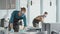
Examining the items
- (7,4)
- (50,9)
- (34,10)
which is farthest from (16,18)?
(50,9)

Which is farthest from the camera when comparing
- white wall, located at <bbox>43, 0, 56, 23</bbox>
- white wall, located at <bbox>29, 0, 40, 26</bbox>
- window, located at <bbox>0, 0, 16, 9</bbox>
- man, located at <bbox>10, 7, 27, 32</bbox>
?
white wall, located at <bbox>43, 0, 56, 23</bbox>

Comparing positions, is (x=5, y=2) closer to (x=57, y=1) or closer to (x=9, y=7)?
(x=9, y=7)

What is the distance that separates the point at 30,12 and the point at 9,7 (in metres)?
0.88

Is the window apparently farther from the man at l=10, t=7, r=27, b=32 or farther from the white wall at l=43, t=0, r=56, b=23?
the man at l=10, t=7, r=27, b=32

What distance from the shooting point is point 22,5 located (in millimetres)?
6457

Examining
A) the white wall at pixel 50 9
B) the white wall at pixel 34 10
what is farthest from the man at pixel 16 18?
the white wall at pixel 50 9

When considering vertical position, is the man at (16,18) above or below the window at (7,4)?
below

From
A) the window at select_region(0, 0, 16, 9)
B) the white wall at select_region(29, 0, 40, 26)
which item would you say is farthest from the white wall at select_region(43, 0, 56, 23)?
the window at select_region(0, 0, 16, 9)

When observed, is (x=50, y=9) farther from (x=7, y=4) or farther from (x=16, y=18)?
(x=16, y=18)

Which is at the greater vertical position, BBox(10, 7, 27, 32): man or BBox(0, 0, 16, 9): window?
BBox(0, 0, 16, 9): window

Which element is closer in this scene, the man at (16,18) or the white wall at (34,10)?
the man at (16,18)

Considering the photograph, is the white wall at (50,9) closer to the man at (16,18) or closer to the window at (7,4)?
the window at (7,4)

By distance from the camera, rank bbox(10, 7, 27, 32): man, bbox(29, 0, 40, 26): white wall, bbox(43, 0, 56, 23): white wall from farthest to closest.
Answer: bbox(43, 0, 56, 23): white wall < bbox(29, 0, 40, 26): white wall < bbox(10, 7, 27, 32): man

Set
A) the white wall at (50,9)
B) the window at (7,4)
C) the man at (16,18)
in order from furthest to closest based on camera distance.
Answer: the white wall at (50,9)
the window at (7,4)
the man at (16,18)
